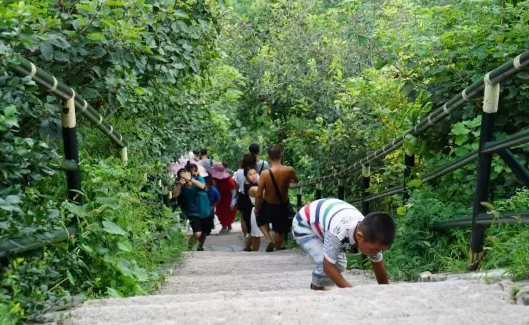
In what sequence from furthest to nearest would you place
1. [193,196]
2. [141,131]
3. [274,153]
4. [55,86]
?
[193,196], [274,153], [141,131], [55,86]

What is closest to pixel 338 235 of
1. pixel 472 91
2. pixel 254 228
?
pixel 472 91

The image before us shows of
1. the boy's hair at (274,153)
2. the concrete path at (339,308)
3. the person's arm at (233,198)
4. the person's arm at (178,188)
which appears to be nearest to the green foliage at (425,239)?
the concrete path at (339,308)

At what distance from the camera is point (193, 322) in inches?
110

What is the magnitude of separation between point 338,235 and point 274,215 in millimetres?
6296

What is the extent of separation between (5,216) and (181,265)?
17.3 feet

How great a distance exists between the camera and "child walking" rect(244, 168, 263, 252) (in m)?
11.5

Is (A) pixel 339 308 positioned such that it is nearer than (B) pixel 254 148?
Yes

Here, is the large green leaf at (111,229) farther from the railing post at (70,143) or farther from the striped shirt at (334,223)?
the striped shirt at (334,223)

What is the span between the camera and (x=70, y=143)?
4301 millimetres

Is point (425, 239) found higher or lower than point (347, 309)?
higher

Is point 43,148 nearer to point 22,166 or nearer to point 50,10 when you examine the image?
point 22,166

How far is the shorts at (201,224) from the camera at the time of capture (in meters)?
11.1

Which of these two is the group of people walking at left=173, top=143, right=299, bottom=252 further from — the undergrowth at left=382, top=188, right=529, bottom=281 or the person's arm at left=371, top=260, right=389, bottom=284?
the person's arm at left=371, top=260, right=389, bottom=284

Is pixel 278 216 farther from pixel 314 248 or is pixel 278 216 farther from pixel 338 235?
pixel 338 235
